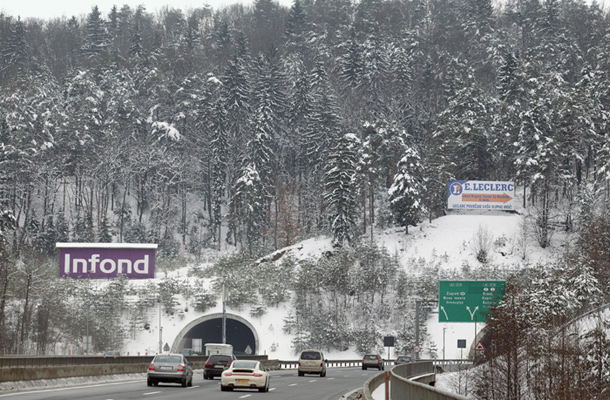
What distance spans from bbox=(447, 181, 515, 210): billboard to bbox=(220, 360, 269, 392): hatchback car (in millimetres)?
75296

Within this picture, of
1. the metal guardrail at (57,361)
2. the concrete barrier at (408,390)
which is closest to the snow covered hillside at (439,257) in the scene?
the metal guardrail at (57,361)

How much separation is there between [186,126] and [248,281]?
4483 cm

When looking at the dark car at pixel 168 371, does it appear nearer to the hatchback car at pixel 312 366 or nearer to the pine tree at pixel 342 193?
the hatchback car at pixel 312 366

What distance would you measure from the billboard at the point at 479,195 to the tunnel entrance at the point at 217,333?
27.5 meters

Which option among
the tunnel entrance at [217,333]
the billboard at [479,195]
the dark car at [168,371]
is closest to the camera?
the dark car at [168,371]

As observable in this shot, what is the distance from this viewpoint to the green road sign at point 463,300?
5538cm

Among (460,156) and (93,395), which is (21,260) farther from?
(93,395)

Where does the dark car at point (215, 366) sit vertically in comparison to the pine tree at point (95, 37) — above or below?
below

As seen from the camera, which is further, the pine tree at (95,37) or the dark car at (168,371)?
the pine tree at (95,37)

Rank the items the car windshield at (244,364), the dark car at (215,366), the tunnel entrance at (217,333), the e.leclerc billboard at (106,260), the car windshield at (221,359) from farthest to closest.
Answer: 1. the e.leclerc billboard at (106,260)
2. the tunnel entrance at (217,333)
3. the car windshield at (221,359)
4. the dark car at (215,366)
5. the car windshield at (244,364)

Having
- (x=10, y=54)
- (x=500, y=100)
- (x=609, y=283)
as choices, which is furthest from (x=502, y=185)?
(x=10, y=54)

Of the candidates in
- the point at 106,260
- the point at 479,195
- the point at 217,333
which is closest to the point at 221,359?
the point at 106,260

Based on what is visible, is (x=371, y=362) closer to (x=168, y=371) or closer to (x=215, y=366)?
(x=215, y=366)

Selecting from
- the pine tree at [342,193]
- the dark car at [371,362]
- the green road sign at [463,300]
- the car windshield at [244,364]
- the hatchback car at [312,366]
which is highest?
the pine tree at [342,193]
